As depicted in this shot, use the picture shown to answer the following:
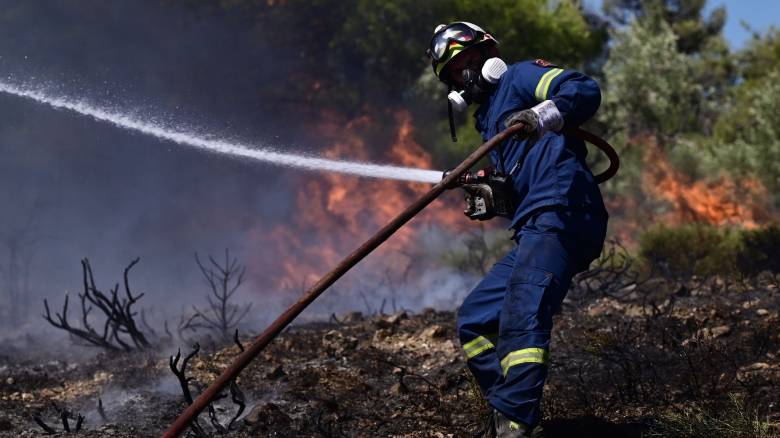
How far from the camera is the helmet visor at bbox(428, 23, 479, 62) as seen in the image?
4.23m

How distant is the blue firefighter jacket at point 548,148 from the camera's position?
382cm

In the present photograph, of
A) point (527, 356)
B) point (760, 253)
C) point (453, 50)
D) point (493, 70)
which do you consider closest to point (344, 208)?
point (760, 253)

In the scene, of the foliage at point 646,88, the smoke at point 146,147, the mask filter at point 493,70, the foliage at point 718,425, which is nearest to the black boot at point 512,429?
the foliage at point 718,425

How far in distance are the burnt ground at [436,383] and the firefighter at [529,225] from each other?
0.62 m

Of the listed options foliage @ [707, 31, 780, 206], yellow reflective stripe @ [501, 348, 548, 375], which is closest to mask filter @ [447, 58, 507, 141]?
yellow reflective stripe @ [501, 348, 548, 375]

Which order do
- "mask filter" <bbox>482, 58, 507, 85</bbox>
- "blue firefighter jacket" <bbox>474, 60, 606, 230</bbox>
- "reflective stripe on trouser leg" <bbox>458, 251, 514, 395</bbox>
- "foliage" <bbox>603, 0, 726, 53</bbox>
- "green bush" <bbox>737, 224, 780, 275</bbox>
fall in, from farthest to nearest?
"foliage" <bbox>603, 0, 726, 53</bbox>
"green bush" <bbox>737, 224, 780, 275</bbox>
"mask filter" <bbox>482, 58, 507, 85</bbox>
"reflective stripe on trouser leg" <bbox>458, 251, 514, 395</bbox>
"blue firefighter jacket" <bbox>474, 60, 606, 230</bbox>

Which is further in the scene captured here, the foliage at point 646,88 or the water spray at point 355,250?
the foliage at point 646,88

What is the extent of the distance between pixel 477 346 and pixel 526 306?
1.37 ft

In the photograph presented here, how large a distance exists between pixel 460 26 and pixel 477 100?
0.36m

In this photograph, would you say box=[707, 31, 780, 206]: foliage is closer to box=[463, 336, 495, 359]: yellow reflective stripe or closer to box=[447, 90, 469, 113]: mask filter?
box=[447, 90, 469, 113]: mask filter

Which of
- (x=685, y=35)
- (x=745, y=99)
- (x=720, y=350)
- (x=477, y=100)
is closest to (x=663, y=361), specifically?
(x=720, y=350)

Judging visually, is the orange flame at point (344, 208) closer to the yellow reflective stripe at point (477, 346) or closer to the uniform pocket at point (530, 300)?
the yellow reflective stripe at point (477, 346)

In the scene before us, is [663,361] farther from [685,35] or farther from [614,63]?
[685,35]

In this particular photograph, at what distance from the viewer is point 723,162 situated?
2042 cm
